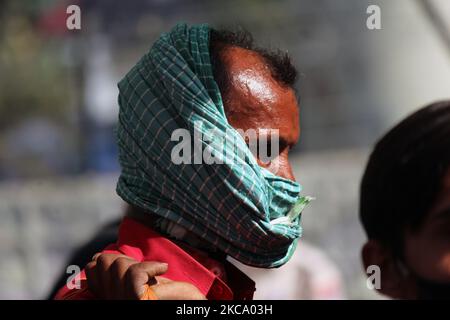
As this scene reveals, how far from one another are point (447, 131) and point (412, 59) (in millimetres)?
6921

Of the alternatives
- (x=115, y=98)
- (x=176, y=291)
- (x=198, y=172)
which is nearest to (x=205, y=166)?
(x=198, y=172)

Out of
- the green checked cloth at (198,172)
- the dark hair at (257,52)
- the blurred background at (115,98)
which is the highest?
the dark hair at (257,52)

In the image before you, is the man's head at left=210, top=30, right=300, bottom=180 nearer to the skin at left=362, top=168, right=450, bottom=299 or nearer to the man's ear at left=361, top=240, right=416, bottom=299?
the man's ear at left=361, top=240, right=416, bottom=299

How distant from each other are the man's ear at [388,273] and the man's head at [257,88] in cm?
29

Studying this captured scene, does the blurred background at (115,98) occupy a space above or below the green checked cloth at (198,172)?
below

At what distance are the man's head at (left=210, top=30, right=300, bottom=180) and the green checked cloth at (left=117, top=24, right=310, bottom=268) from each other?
0.04m

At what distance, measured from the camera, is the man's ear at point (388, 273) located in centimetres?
231

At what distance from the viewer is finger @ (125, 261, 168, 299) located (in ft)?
6.95

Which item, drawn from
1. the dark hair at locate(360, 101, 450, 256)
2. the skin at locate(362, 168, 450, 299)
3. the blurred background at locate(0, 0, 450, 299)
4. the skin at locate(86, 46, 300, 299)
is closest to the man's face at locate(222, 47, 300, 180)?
the skin at locate(86, 46, 300, 299)

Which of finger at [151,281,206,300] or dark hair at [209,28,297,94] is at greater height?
dark hair at [209,28,297,94]

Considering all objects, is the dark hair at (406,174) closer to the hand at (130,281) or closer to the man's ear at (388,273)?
the man's ear at (388,273)

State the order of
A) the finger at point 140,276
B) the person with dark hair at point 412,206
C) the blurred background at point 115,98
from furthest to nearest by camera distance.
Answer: the blurred background at point 115,98
the person with dark hair at point 412,206
the finger at point 140,276

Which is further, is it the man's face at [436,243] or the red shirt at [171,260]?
the red shirt at [171,260]

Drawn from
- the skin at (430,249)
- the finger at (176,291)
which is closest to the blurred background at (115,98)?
the skin at (430,249)
